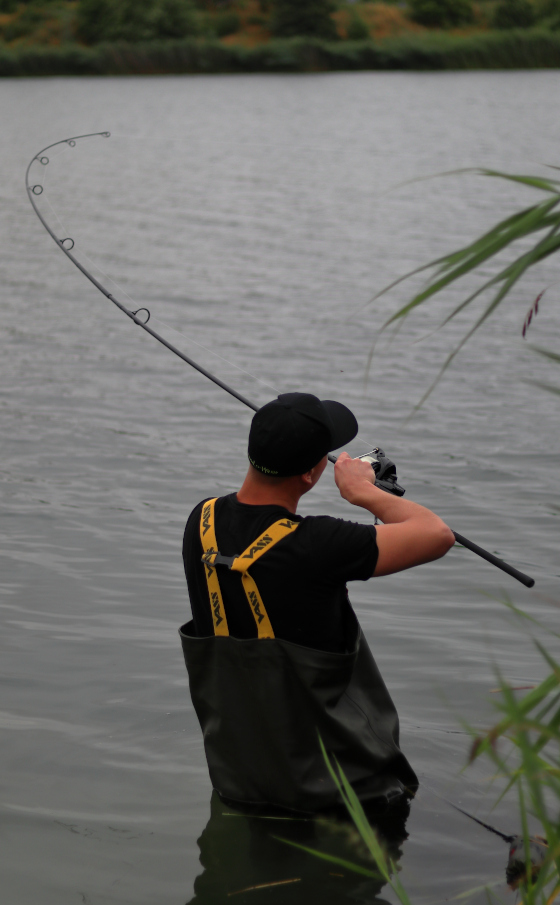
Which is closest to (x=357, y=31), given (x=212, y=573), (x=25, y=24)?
(x=25, y=24)

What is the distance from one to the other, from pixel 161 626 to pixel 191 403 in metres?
3.68

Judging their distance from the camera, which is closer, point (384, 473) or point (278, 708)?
point (278, 708)

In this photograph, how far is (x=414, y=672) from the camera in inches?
167

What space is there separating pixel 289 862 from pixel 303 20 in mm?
72186

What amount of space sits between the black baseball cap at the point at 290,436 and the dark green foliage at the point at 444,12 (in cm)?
7806

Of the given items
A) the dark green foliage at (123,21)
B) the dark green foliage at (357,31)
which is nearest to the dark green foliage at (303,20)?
the dark green foliage at (357,31)

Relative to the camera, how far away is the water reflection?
275 centimetres

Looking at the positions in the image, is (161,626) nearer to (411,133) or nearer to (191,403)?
(191,403)

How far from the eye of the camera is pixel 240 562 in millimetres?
2447

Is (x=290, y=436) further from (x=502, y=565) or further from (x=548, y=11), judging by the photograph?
(x=548, y=11)

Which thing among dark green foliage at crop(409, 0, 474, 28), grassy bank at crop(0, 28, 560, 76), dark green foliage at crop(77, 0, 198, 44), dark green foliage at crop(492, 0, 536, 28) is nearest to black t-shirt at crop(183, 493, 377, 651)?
grassy bank at crop(0, 28, 560, 76)

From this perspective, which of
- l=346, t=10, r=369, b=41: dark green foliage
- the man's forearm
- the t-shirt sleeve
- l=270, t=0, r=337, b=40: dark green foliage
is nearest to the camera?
the t-shirt sleeve

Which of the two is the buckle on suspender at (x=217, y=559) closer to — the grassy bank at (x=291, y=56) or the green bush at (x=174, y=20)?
the grassy bank at (x=291, y=56)

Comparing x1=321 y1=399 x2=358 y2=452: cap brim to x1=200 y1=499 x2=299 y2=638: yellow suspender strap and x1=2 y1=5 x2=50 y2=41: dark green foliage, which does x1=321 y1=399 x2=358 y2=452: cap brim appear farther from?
x1=2 y1=5 x2=50 y2=41: dark green foliage
